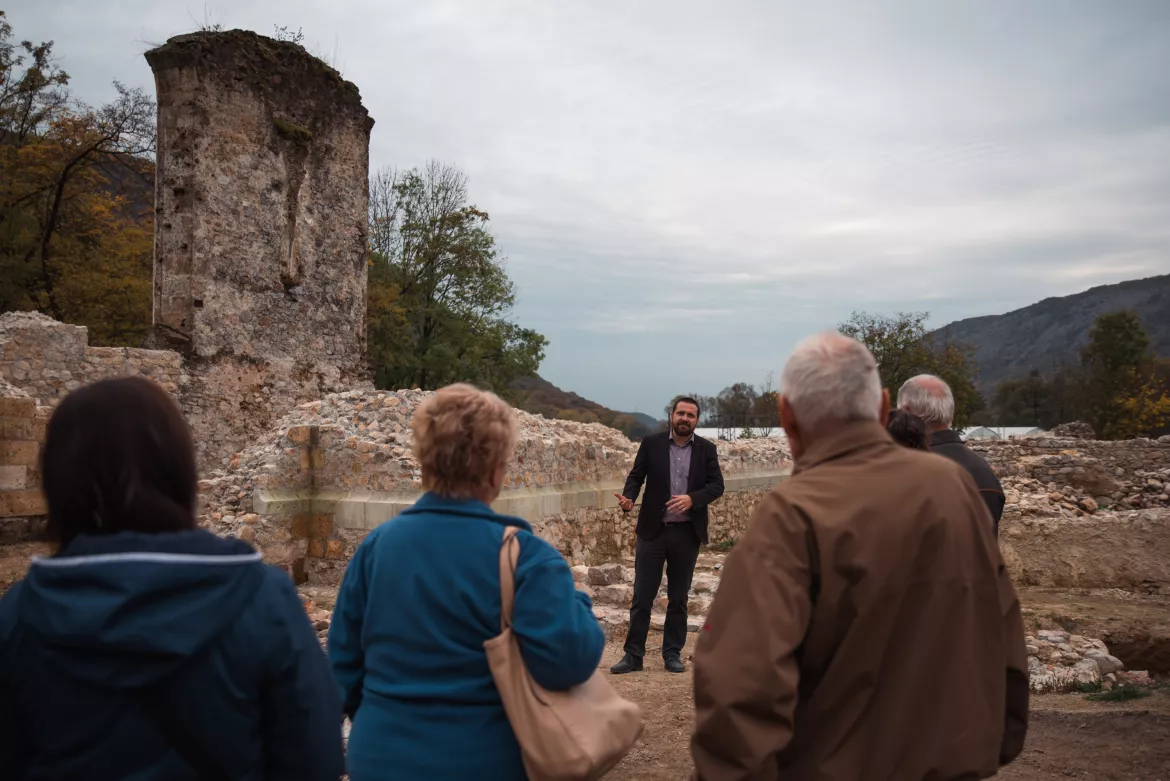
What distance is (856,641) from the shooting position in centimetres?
206

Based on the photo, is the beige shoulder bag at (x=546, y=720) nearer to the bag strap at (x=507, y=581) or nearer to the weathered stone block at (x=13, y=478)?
the bag strap at (x=507, y=581)

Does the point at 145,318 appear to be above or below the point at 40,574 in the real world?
above

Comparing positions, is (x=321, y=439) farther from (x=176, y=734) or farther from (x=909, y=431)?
(x=176, y=734)

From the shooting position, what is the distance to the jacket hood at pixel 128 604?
60.8 inches

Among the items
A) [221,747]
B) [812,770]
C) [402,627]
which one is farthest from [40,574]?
[812,770]

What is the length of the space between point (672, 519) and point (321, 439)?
184 inches

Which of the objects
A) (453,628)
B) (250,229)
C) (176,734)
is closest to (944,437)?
(453,628)

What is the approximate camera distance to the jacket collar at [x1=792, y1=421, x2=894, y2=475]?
7.34 feet

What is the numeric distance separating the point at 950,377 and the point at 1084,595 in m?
28.7

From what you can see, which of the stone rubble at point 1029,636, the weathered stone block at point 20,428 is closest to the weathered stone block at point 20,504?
the weathered stone block at point 20,428

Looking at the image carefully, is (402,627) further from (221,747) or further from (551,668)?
(221,747)

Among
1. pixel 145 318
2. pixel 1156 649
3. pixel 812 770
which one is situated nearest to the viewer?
pixel 812 770

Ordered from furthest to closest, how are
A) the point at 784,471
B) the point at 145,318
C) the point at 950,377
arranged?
the point at 950,377, the point at 145,318, the point at 784,471

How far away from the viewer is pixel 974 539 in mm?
2170
